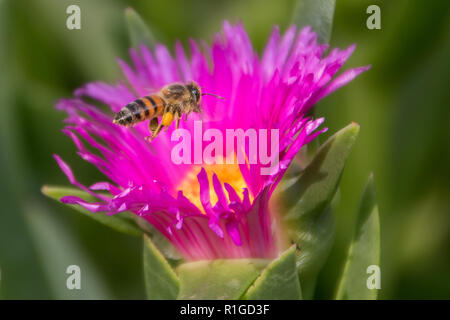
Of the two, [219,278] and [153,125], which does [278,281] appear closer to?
[219,278]

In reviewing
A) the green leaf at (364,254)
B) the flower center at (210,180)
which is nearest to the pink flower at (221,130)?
the flower center at (210,180)

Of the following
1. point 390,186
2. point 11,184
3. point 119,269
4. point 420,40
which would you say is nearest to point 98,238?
point 119,269

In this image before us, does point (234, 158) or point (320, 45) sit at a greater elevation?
point (320, 45)

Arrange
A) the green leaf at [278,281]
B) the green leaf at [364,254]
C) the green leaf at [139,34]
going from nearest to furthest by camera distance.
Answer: the green leaf at [278,281] < the green leaf at [364,254] < the green leaf at [139,34]

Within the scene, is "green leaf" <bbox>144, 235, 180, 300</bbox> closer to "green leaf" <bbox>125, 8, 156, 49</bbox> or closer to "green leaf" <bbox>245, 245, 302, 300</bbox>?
"green leaf" <bbox>245, 245, 302, 300</bbox>

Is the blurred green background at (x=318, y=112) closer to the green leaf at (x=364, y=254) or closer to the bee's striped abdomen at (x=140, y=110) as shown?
the green leaf at (x=364, y=254)

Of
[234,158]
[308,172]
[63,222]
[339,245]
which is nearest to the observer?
[308,172]

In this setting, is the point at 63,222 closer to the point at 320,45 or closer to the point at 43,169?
the point at 43,169
